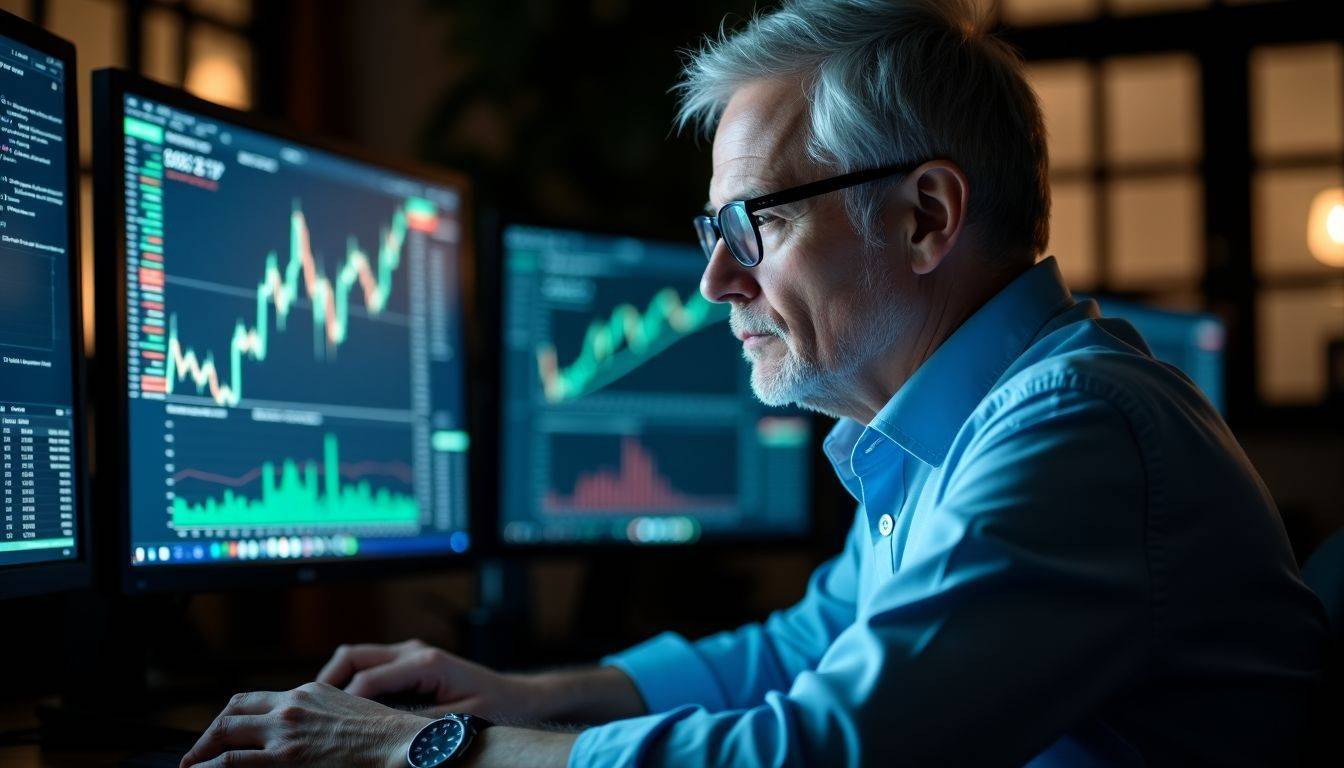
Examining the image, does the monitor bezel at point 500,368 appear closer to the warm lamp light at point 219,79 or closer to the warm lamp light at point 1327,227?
the warm lamp light at point 219,79

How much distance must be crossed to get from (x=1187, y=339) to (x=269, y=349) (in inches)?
70.0

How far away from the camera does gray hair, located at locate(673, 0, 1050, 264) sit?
1153 millimetres

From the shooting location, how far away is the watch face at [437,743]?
84 cm

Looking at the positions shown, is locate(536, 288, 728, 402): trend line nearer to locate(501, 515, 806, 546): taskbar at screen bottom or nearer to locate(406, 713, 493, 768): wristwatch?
locate(501, 515, 806, 546): taskbar at screen bottom

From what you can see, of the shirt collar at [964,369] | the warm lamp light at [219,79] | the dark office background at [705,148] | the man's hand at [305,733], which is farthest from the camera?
the warm lamp light at [219,79]

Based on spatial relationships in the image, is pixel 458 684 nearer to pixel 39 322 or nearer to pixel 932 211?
pixel 39 322

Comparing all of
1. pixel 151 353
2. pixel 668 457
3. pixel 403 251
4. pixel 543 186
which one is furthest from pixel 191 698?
pixel 543 186

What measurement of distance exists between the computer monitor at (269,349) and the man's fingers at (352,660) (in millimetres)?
131

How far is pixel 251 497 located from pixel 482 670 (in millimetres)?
288

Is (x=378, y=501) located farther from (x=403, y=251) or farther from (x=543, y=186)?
(x=543, y=186)

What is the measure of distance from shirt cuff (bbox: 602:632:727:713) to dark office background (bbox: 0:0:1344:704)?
4.22 ft

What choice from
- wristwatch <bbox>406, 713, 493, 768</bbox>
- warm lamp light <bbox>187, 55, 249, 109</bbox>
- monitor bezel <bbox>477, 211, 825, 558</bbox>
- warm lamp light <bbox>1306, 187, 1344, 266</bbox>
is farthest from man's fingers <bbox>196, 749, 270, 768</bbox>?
warm lamp light <bbox>1306, 187, 1344, 266</bbox>

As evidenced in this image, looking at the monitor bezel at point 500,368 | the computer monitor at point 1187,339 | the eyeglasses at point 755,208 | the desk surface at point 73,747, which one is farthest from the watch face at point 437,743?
the computer monitor at point 1187,339

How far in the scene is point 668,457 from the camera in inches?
72.9
